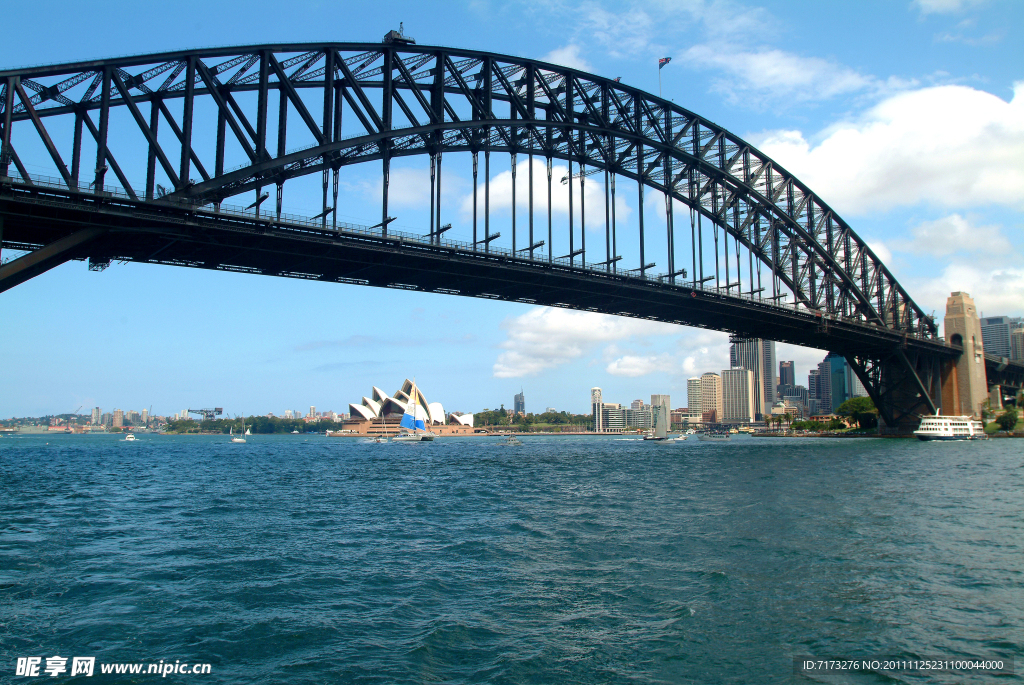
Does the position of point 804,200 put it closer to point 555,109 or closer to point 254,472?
point 555,109

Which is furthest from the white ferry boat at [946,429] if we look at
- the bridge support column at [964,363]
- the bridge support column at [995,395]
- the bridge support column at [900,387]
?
the bridge support column at [995,395]

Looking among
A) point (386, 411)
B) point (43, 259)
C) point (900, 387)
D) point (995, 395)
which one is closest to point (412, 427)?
point (386, 411)

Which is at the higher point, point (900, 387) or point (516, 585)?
point (900, 387)

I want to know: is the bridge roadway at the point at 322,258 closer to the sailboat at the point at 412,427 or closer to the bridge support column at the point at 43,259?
the bridge support column at the point at 43,259

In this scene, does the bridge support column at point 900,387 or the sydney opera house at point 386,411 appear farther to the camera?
the sydney opera house at point 386,411

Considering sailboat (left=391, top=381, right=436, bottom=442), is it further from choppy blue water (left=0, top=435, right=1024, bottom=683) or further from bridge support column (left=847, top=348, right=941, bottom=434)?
choppy blue water (left=0, top=435, right=1024, bottom=683)

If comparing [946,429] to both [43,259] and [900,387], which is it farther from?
[43,259]
